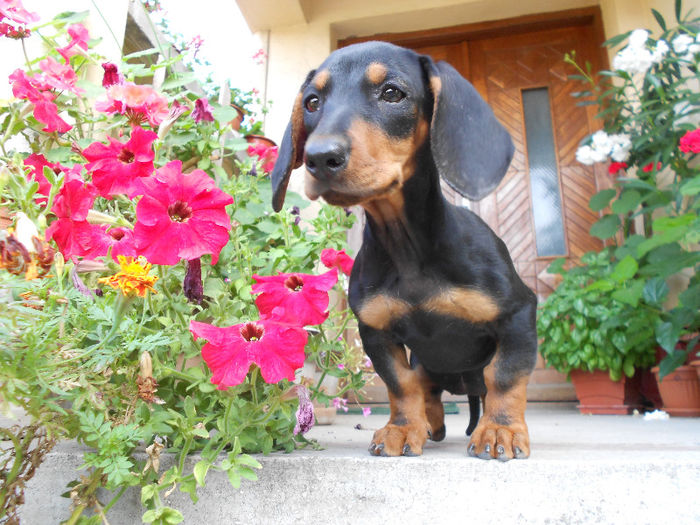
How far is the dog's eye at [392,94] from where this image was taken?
4.81ft

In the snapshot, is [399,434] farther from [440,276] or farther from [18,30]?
[18,30]

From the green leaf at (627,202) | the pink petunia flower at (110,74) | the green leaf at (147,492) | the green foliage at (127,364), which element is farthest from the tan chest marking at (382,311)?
the green leaf at (627,202)

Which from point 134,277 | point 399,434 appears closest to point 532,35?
point 399,434

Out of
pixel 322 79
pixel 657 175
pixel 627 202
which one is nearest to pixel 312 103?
pixel 322 79

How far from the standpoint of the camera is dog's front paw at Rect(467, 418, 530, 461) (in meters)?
1.28

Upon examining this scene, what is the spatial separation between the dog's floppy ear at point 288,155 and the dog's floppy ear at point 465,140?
1.49ft

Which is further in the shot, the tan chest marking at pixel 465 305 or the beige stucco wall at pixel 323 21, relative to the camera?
the beige stucco wall at pixel 323 21

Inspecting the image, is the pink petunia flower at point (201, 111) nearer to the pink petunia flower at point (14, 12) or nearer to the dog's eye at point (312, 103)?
the dog's eye at point (312, 103)

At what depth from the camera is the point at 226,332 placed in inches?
43.4

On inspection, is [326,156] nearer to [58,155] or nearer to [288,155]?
[288,155]

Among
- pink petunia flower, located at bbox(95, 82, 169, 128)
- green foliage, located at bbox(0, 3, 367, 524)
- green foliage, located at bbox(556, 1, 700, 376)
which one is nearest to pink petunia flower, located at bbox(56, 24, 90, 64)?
green foliage, located at bbox(0, 3, 367, 524)

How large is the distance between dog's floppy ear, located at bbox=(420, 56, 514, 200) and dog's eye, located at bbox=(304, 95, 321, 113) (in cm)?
35

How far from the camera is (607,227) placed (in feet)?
13.0

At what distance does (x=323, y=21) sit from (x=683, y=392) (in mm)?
4140
